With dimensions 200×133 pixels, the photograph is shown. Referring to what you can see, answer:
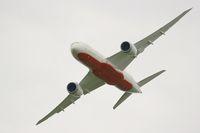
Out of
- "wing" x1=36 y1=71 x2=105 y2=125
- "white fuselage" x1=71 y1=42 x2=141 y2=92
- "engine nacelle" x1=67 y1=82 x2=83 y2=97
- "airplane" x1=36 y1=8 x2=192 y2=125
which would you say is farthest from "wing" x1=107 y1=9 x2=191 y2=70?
"engine nacelle" x1=67 y1=82 x2=83 y2=97

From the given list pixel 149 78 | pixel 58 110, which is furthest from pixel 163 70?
pixel 58 110

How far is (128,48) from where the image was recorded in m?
79.9

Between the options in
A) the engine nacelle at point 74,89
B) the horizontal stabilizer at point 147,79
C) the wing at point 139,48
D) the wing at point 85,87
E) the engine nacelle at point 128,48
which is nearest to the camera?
the engine nacelle at point 128,48

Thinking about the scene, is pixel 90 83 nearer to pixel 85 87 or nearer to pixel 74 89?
pixel 85 87

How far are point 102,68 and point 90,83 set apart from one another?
268 inches

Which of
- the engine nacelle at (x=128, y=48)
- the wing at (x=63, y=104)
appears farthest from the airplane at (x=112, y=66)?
the wing at (x=63, y=104)

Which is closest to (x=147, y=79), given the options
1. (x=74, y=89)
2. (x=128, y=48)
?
(x=128, y=48)

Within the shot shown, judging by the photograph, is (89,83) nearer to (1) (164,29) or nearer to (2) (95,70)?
(2) (95,70)

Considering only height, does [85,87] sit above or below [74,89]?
below

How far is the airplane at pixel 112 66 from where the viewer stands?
78.8 metres

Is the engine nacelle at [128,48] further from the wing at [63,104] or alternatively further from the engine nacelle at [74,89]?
the wing at [63,104]

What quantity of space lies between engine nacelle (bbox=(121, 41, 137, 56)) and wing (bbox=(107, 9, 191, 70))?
851 millimetres

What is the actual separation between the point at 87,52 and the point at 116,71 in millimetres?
4905

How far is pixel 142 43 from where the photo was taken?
268ft
